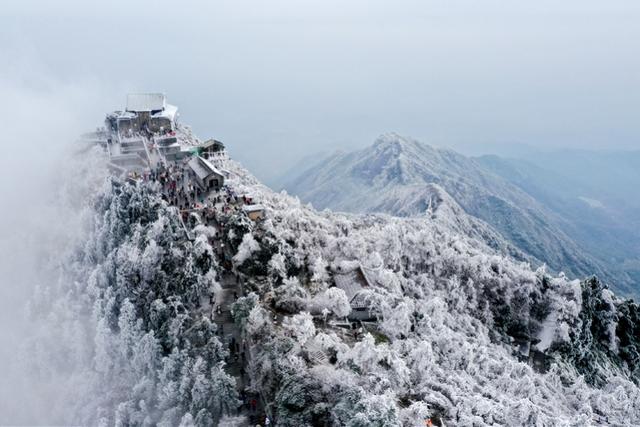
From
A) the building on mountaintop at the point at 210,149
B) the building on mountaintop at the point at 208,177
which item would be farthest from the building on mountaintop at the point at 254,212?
the building on mountaintop at the point at 210,149

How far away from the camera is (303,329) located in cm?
A: 4350

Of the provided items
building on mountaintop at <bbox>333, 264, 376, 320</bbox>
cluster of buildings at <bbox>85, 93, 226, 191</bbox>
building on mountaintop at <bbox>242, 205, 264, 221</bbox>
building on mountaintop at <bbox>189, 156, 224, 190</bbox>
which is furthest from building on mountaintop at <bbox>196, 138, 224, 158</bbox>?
building on mountaintop at <bbox>333, 264, 376, 320</bbox>

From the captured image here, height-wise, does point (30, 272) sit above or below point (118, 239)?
below

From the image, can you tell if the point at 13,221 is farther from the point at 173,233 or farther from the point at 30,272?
the point at 173,233

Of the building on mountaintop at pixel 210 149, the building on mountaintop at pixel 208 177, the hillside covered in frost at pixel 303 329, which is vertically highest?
the building on mountaintop at pixel 210 149

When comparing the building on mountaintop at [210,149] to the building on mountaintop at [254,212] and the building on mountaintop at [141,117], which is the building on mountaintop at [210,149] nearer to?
the building on mountaintop at [141,117]

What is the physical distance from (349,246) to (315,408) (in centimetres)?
3207

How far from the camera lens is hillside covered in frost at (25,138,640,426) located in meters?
39.1

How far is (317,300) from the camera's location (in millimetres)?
50625

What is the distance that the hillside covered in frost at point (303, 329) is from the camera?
39062 millimetres

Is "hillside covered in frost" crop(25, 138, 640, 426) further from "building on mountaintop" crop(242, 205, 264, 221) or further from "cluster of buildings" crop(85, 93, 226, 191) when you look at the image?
"cluster of buildings" crop(85, 93, 226, 191)

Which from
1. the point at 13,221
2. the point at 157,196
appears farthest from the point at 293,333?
the point at 13,221

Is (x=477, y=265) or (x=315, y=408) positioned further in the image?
(x=477, y=265)

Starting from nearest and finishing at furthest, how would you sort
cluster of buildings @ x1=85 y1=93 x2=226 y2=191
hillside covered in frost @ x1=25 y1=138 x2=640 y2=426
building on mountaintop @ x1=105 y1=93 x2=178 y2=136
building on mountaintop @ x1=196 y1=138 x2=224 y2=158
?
hillside covered in frost @ x1=25 y1=138 x2=640 y2=426 < cluster of buildings @ x1=85 y1=93 x2=226 y2=191 < building on mountaintop @ x1=196 y1=138 x2=224 y2=158 < building on mountaintop @ x1=105 y1=93 x2=178 y2=136
